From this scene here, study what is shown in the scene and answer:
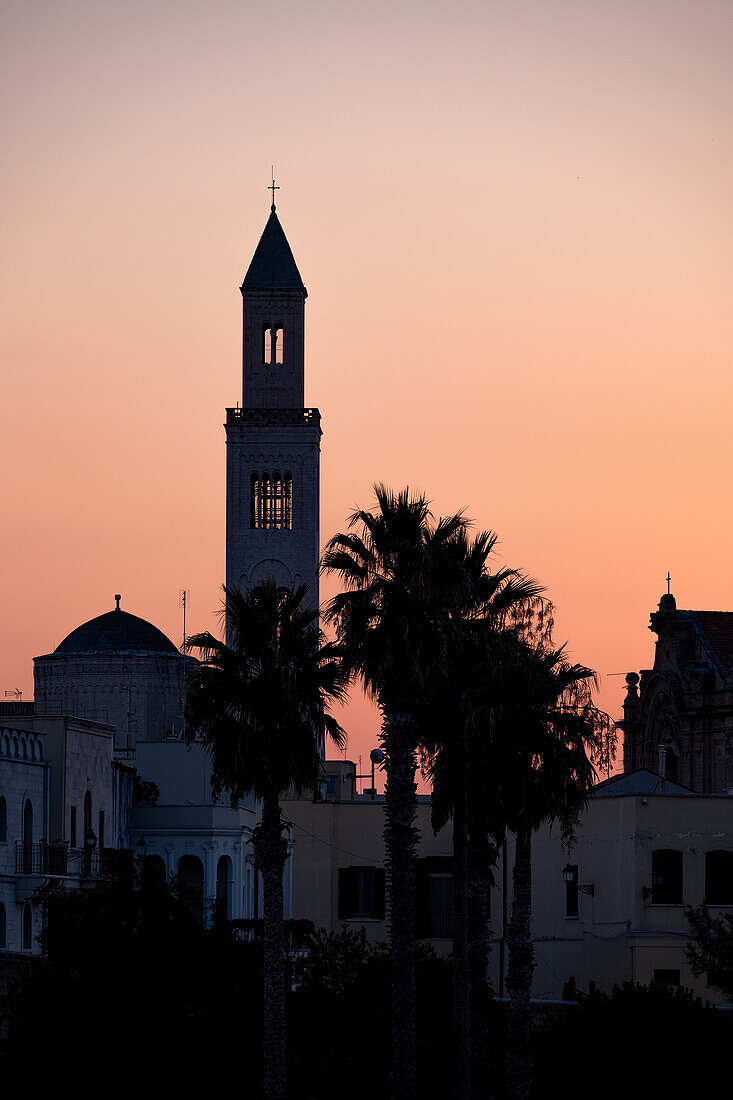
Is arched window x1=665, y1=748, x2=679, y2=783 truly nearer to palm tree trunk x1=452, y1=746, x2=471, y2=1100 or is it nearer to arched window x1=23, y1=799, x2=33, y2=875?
arched window x1=23, y1=799, x2=33, y2=875

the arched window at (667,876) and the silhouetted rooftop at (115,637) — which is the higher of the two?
the silhouetted rooftop at (115,637)

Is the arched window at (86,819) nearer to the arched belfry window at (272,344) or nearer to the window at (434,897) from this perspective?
the window at (434,897)

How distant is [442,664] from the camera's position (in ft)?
152

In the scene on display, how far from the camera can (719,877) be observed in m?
71.4

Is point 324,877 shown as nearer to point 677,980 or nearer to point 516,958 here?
point 677,980

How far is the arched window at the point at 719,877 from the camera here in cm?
7112

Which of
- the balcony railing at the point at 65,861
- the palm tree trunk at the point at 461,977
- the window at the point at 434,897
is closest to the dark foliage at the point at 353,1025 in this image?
the palm tree trunk at the point at 461,977

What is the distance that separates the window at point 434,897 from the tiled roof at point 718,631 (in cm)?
2798

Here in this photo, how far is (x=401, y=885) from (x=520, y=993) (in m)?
6.03

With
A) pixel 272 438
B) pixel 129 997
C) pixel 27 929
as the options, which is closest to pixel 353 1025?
pixel 129 997

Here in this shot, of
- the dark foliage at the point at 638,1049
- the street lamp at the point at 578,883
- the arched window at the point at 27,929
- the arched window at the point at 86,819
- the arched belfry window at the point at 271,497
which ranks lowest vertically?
the dark foliage at the point at 638,1049

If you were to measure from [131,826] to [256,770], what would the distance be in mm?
32826

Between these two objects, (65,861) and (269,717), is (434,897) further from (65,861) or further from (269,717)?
(269,717)

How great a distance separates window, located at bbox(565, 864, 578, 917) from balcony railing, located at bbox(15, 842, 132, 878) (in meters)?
15.0
